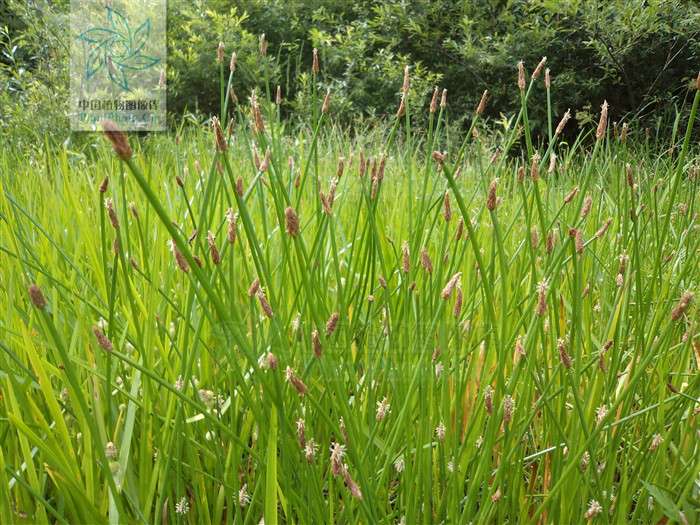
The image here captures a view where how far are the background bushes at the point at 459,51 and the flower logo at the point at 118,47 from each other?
0.32 m

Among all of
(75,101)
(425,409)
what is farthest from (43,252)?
(75,101)

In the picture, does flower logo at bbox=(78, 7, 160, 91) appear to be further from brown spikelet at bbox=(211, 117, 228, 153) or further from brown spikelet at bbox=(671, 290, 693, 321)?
brown spikelet at bbox=(671, 290, 693, 321)

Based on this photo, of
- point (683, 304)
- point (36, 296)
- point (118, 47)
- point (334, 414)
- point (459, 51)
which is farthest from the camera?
point (459, 51)

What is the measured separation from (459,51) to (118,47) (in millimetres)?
3198

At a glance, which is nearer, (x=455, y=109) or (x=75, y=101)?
(x=75, y=101)

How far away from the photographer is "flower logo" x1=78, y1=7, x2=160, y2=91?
3770 millimetres

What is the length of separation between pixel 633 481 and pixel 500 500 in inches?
7.8

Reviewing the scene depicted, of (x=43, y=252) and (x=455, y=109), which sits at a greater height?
(x=455, y=109)

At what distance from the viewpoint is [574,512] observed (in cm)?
69

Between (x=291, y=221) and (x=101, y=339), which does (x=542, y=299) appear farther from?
(x=101, y=339)

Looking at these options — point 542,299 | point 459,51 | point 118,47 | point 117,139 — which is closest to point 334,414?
point 542,299

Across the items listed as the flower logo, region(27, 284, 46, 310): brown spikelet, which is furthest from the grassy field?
the flower logo

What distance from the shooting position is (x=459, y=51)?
5.31m

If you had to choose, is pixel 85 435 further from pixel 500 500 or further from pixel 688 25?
pixel 688 25
